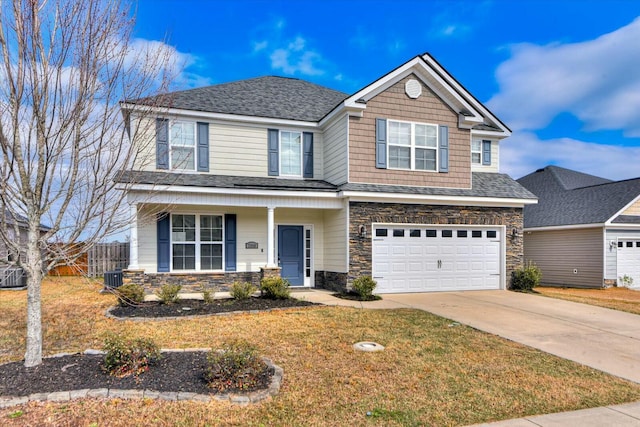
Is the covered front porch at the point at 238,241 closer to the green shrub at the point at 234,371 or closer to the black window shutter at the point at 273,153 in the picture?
the black window shutter at the point at 273,153

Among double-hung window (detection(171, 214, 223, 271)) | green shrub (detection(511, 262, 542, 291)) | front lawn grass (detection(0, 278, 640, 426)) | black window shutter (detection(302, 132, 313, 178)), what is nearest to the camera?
front lawn grass (detection(0, 278, 640, 426))

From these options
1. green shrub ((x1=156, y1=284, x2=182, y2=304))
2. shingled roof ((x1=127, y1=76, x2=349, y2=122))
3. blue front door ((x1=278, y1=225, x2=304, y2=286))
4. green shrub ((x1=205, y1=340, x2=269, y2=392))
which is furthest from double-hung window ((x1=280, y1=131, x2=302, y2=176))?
green shrub ((x1=205, y1=340, x2=269, y2=392))

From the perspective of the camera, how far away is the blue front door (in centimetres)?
1361

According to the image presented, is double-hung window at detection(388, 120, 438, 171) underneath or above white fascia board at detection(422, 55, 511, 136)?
underneath

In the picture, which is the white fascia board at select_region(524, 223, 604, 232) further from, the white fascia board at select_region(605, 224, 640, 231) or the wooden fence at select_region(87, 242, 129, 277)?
the wooden fence at select_region(87, 242, 129, 277)

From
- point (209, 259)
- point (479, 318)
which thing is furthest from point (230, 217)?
point (479, 318)

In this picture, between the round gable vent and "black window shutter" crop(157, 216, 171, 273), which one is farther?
the round gable vent

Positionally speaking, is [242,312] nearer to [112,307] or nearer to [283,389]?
[112,307]

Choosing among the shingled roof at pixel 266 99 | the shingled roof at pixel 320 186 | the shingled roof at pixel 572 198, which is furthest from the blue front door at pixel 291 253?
the shingled roof at pixel 572 198

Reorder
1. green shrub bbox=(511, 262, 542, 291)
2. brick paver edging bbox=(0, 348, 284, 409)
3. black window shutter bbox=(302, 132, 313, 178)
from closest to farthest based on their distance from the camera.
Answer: brick paver edging bbox=(0, 348, 284, 409) → green shrub bbox=(511, 262, 542, 291) → black window shutter bbox=(302, 132, 313, 178)

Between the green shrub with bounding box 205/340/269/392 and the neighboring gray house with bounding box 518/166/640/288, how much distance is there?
1709 centimetres

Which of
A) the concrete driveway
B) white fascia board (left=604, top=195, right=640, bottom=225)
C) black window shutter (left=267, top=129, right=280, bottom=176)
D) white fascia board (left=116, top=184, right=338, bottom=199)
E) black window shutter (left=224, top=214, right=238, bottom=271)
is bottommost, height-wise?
the concrete driveway

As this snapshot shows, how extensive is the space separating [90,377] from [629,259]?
66.9 ft

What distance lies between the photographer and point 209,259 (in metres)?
12.8
